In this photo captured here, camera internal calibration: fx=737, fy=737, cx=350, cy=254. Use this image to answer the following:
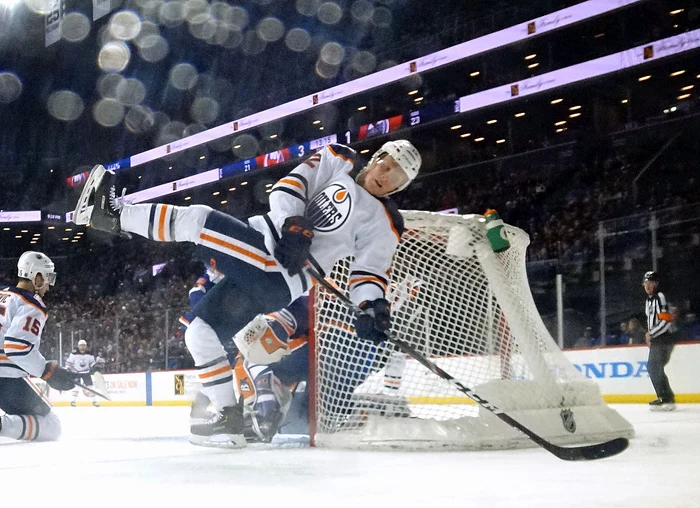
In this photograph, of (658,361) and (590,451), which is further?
(658,361)

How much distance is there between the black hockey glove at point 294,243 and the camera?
2.22 meters

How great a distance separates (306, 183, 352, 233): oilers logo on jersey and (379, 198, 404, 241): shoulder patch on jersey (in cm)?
14

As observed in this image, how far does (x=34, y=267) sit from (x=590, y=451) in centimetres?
267

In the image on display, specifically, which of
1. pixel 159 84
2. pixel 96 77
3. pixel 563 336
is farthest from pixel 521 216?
pixel 96 77

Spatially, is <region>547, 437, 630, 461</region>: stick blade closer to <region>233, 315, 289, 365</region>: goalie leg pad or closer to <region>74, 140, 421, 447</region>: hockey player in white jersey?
<region>74, 140, 421, 447</region>: hockey player in white jersey

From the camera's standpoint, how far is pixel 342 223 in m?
2.47

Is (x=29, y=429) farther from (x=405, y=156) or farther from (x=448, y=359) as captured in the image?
(x=405, y=156)

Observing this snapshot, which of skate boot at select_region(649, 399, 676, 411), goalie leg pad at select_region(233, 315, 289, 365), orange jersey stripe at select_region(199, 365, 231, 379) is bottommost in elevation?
skate boot at select_region(649, 399, 676, 411)

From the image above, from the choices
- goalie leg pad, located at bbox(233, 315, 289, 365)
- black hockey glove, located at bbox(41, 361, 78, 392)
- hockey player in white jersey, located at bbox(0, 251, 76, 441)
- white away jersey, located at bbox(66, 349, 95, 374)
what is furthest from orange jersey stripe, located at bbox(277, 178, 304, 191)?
white away jersey, located at bbox(66, 349, 95, 374)

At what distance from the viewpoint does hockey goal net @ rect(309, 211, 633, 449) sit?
2.51 metres

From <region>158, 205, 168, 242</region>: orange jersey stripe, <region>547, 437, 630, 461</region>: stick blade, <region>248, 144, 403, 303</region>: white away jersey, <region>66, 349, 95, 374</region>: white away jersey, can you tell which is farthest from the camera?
<region>66, 349, 95, 374</region>: white away jersey

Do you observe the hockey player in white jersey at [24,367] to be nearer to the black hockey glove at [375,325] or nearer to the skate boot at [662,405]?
the black hockey glove at [375,325]

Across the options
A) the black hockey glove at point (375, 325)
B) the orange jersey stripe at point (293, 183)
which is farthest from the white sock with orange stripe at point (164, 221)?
the black hockey glove at point (375, 325)

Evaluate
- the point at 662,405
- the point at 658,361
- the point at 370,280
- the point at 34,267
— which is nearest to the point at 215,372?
the point at 370,280
